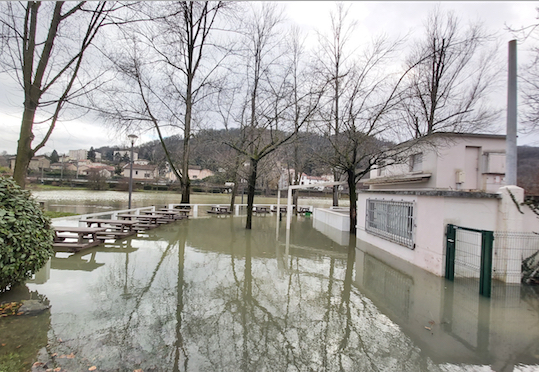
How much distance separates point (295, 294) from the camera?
523cm

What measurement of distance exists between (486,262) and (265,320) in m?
3.93

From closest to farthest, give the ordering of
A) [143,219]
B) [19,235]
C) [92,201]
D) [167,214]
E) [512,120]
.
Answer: [19,235]
[512,120]
[143,219]
[167,214]
[92,201]

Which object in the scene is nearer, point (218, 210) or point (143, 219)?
point (143, 219)

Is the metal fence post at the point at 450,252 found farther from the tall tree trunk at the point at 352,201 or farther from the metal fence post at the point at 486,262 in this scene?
the tall tree trunk at the point at 352,201

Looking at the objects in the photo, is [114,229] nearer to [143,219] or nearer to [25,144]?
[143,219]

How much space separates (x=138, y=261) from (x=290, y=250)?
447 cm

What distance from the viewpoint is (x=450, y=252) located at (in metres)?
6.54

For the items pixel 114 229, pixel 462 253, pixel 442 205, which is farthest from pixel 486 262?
pixel 114 229

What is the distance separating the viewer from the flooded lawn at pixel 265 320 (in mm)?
3105

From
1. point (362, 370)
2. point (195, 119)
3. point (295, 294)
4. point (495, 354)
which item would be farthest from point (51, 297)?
point (195, 119)

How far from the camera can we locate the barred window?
8.31 metres

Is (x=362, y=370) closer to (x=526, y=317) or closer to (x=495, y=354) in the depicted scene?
(x=495, y=354)

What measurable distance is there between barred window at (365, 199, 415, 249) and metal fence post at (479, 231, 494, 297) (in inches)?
97.0

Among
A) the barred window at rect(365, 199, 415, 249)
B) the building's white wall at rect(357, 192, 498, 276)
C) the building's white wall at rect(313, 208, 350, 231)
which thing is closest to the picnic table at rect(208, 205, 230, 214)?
the building's white wall at rect(313, 208, 350, 231)
